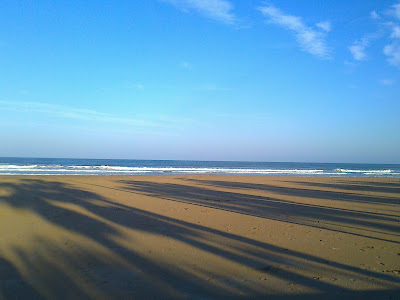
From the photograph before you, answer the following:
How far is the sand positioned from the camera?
147 inches

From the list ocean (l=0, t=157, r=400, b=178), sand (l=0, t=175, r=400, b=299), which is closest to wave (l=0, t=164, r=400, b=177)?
ocean (l=0, t=157, r=400, b=178)

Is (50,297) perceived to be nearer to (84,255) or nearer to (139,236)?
(84,255)

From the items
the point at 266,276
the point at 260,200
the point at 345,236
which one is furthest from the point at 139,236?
the point at 260,200

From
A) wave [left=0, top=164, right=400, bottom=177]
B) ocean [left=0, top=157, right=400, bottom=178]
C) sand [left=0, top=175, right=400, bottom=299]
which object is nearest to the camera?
sand [left=0, top=175, right=400, bottom=299]

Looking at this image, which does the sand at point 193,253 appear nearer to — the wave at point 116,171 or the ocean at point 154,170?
the wave at point 116,171

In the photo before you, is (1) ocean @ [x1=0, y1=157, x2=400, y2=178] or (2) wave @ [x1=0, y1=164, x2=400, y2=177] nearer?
(2) wave @ [x1=0, y1=164, x2=400, y2=177]

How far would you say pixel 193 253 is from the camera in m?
5.10

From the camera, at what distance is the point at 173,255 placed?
499 cm

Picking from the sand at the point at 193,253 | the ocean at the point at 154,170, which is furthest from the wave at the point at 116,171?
the sand at the point at 193,253

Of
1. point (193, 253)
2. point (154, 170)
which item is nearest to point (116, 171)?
point (154, 170)

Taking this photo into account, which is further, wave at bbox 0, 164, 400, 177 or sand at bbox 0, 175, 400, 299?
wave at bbox 0, 164, 400, 177

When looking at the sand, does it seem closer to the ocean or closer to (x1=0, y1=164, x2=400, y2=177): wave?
(x1=0, y1=164, x2=400, y2=177): wave

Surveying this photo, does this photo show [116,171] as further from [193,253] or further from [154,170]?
[193,253]

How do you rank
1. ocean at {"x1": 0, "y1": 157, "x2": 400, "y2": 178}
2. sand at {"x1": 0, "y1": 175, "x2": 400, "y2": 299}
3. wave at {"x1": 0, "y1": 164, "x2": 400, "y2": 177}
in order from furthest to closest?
ocean at {"x1": 0, "y1": 157, "x2": 400, "y2": 178}, wave at {"x1": 0, "y1": 164, "x2": 400, "y2": 177}, sand at {"x1": 0, "y1": 175, "x2": 400, "y2": 299}
